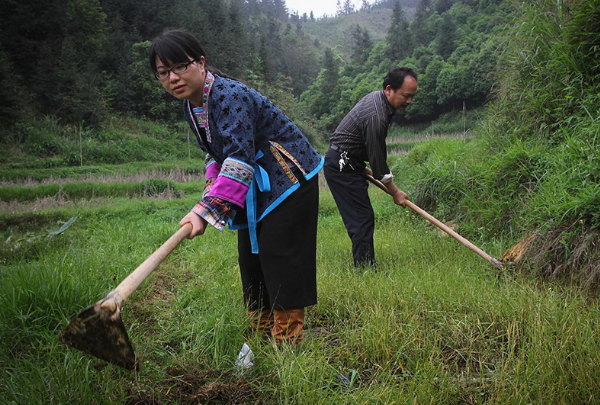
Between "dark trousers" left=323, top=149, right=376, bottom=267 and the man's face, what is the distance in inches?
23.5

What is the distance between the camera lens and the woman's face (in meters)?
1.71

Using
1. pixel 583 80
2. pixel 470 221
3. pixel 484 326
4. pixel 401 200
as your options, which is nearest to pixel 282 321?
pixel 484 326

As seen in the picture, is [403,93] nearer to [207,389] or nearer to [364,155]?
[364,155]

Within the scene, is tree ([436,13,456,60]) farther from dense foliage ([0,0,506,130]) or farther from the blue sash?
the blue sash

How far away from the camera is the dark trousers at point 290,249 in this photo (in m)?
1.91

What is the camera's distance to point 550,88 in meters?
3.90

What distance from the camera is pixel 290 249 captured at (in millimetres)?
1933

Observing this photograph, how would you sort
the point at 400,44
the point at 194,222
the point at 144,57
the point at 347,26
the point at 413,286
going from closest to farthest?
the point at 194,222, the point at 413,286, the point at 144,57, the point at 400,44, the point at 347,26

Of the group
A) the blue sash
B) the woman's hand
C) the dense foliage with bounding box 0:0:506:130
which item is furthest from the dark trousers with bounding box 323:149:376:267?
the dense foliage with bounding box 0:0:506:130

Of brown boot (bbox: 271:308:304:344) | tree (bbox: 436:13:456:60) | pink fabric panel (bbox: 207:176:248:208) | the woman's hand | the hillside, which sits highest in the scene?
the hillside

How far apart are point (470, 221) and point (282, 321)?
118 inches

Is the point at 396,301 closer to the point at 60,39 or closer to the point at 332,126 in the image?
the point at 60,39

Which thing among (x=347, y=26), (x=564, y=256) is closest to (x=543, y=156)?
(x=564, y=256)

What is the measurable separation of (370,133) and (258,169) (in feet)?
5.54
